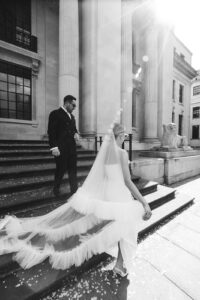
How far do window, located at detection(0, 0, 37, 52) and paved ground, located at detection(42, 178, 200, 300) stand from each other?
9.65m

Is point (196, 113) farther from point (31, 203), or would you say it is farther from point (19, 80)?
point (31, 203)

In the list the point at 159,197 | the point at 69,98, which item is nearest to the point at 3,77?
the point at 69,98

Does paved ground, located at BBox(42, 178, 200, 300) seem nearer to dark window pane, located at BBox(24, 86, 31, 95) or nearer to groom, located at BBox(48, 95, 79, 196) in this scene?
groom, located at BBox(48, 95, 79, 196)

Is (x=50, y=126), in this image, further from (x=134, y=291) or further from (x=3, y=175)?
(x=134, y=291)

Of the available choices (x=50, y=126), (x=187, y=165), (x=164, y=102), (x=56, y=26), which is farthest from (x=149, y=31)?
(x=50, y=126)

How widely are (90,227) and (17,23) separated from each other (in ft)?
33.6

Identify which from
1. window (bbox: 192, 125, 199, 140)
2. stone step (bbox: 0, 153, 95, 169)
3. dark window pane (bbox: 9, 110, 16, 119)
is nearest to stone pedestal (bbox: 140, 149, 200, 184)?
stone step (bbox: 0, 153, 95, 169)

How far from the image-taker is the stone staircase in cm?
191

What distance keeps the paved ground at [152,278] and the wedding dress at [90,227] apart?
0.79 ft

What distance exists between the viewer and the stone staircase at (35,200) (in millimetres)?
1914

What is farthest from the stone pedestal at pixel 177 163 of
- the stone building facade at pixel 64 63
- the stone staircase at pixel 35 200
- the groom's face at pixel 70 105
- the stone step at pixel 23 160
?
the groom's face at pixel 70 105

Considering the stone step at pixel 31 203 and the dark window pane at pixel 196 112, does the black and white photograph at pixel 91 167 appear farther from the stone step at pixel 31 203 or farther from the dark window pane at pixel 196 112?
the dark window pane at pixel 196 112

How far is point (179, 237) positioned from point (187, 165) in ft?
20.1

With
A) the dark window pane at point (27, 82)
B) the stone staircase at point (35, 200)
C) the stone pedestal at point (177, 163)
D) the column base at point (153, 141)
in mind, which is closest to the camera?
the stone staircase at point (35, 200)
